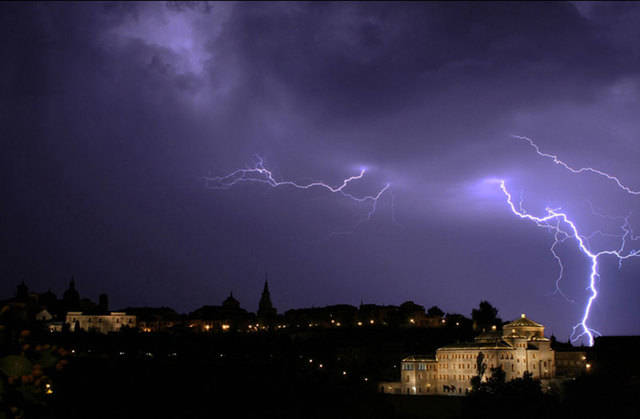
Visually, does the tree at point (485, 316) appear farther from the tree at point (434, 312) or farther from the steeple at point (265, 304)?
the steeple at point (265, 304)

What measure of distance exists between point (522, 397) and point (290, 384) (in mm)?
20584

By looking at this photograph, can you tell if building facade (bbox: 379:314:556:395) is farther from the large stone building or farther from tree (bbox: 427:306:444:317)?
tree (bbox: 427:306:444:317)

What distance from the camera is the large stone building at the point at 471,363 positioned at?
63188 mm

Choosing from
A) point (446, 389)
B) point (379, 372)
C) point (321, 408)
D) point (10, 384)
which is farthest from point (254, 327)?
point (10, 384)

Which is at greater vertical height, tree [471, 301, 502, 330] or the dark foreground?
tree [471, 301, 502, 330]

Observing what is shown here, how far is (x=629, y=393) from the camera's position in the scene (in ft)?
156

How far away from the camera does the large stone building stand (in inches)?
2488

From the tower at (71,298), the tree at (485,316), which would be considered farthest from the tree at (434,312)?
the tower at (71,298)

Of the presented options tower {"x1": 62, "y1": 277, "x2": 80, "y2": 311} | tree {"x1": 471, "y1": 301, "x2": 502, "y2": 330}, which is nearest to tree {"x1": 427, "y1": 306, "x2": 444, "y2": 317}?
tree {"x1": 471, "y1": 301, "x2": 502, "y2": 330}

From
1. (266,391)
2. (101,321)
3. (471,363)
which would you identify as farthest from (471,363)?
(101,321)

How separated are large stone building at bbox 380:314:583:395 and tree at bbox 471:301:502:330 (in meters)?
19.1

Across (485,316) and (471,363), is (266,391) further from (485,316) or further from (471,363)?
Answer: (485,316)

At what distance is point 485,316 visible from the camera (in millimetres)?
88188

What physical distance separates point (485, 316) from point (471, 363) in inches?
965
